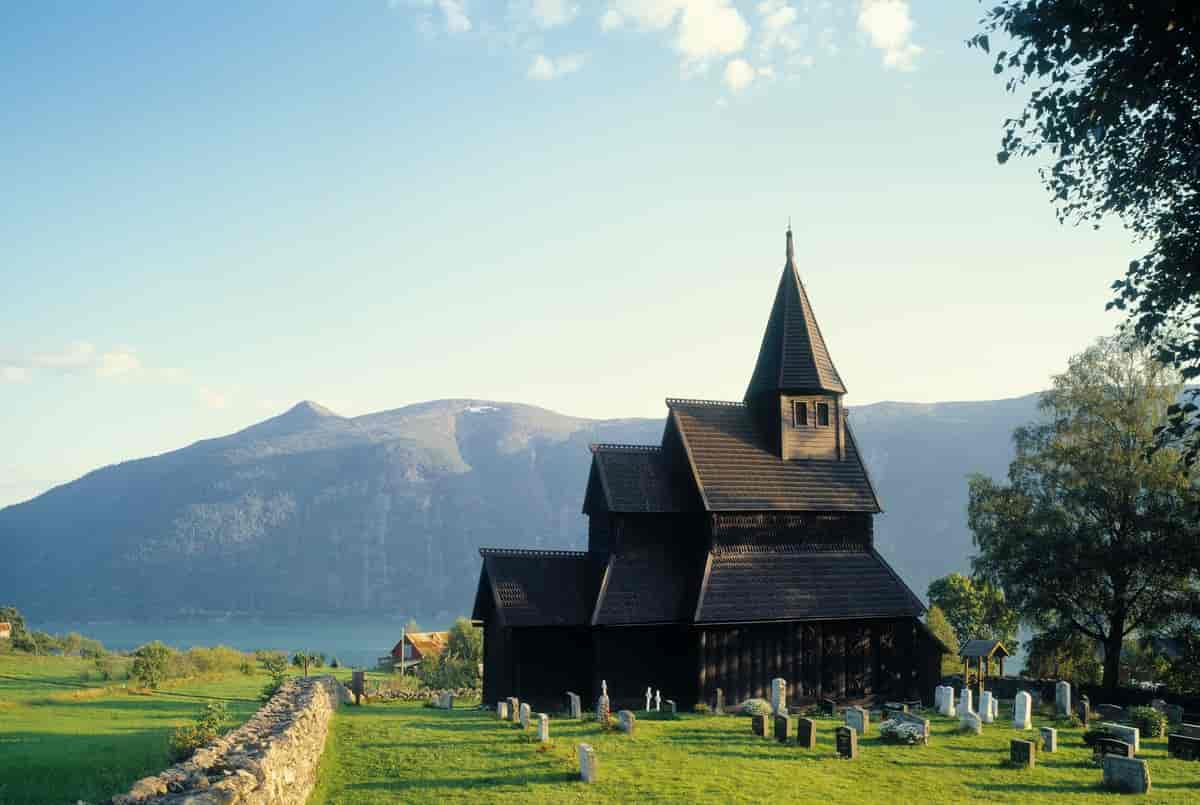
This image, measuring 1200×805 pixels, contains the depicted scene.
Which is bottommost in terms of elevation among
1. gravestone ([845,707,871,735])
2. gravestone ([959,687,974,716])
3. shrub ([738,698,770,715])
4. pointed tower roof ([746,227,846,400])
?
shrub ([738,698,770,715])

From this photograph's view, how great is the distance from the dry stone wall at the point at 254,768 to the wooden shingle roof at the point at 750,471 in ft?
50.0

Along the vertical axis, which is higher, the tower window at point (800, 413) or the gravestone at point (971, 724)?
the tower window at point (800, 413)

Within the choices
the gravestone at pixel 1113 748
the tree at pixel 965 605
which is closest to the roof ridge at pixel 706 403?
the gravestone at pixel 1113 748

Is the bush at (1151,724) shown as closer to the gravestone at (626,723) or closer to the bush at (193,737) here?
the gravestone at (626,723)

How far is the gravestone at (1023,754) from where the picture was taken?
784 inches

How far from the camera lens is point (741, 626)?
29094mm

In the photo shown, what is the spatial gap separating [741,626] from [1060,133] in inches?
746

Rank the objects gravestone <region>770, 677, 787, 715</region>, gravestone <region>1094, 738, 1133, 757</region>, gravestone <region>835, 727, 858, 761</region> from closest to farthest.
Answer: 1. gravestone <region>1094, 738, 1133, 757</region>
2. gravestone <region>835, 727, 858, 761</region>
3. gravestone <region>770, 677, 787, 715</region>

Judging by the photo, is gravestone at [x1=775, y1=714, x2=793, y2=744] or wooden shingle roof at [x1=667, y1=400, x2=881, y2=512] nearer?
gravestone at [x1=775, y1=714, x2=793, y2=744]

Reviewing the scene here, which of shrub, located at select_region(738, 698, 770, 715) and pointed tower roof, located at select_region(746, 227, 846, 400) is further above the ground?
pointed tower roof, located at select_region(746, 227, 846, 400)

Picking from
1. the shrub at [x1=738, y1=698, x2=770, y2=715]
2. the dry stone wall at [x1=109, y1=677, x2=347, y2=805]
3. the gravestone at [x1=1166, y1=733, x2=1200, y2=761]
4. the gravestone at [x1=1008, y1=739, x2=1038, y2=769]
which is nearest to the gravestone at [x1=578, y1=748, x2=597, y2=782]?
the dry stone wall at [x1=109, y1=677, x2=347, y2=805]

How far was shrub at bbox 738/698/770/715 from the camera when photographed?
26391 millimetres

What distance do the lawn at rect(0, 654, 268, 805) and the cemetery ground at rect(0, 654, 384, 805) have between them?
2cm

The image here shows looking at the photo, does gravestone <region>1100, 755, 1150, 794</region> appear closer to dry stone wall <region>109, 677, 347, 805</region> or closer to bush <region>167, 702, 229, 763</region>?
dry stone wall <region>109, 677, 347, 805</region>
